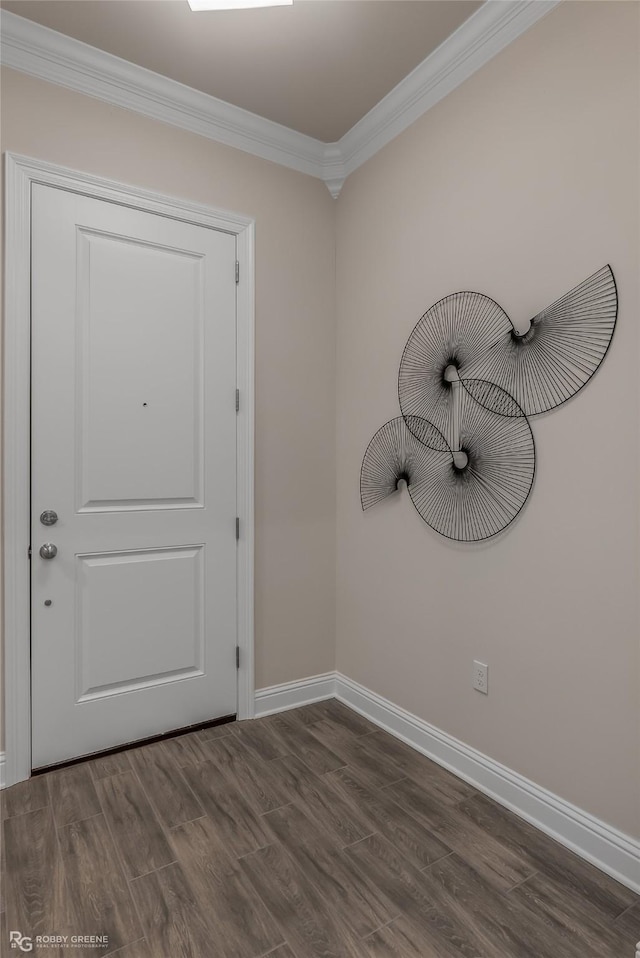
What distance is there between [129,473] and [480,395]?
1.45 metres

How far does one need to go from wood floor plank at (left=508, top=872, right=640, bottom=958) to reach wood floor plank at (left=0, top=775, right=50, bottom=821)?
1.57 meters

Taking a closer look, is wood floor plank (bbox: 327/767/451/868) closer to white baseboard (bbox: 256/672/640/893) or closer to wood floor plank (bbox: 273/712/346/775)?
wood floor plank (bbox: 273/712/346/775)

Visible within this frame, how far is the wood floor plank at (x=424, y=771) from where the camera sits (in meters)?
1.95

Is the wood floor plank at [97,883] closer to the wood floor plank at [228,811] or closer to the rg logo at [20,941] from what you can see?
the rg logo at [20,941]

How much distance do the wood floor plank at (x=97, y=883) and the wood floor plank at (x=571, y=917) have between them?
1039 mm

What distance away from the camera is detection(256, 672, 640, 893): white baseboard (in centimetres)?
156

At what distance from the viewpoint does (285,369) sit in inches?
104

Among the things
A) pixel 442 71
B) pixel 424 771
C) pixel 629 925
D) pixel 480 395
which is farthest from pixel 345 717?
pixel 442 71

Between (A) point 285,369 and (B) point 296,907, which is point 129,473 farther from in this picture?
(B) point 296,907

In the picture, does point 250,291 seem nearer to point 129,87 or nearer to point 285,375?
point 285,375

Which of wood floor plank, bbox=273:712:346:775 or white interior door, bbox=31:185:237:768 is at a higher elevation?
white interior door, bbox=31:185:237:768

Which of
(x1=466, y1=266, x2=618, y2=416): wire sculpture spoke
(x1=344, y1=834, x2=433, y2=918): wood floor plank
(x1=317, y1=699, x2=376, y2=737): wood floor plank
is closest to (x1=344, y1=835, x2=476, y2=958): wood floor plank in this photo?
(x1=344, y1=834, x2=433, y2=918): wood floor plank

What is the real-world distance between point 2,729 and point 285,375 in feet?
6.13

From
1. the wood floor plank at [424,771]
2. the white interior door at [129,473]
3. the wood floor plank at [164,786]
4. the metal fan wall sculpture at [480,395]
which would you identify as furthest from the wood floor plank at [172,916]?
the metal fan wall sculpture at [480,395]
